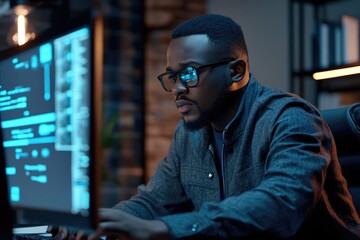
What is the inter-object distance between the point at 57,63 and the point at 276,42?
3.21 metres

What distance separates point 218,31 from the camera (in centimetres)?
135

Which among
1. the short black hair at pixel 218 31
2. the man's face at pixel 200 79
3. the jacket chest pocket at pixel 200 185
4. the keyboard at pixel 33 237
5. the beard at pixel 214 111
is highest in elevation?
the short black hair at pixel 218 31

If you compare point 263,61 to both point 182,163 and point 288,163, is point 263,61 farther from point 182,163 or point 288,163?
point 288,163

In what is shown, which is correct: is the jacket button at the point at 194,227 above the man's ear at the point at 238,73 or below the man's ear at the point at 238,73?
below

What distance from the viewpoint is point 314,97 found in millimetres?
4102

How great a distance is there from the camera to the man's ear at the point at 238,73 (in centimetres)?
137

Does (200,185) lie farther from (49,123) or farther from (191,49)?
(49,123)

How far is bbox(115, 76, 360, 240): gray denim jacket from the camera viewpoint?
1048 millimetres

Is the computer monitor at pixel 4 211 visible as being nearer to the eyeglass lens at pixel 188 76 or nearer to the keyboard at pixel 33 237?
the keyboard at pixel 33 237

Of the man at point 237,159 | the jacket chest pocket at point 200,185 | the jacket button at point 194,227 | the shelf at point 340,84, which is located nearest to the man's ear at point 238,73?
the man at point 237,159

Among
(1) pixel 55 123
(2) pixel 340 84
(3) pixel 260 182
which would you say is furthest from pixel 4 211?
(2) pixel 340 84

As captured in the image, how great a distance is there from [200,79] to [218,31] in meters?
0.12

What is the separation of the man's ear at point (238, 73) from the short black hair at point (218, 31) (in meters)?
0.02

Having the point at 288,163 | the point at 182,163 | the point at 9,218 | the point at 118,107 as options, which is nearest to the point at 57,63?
the point at 9,218
